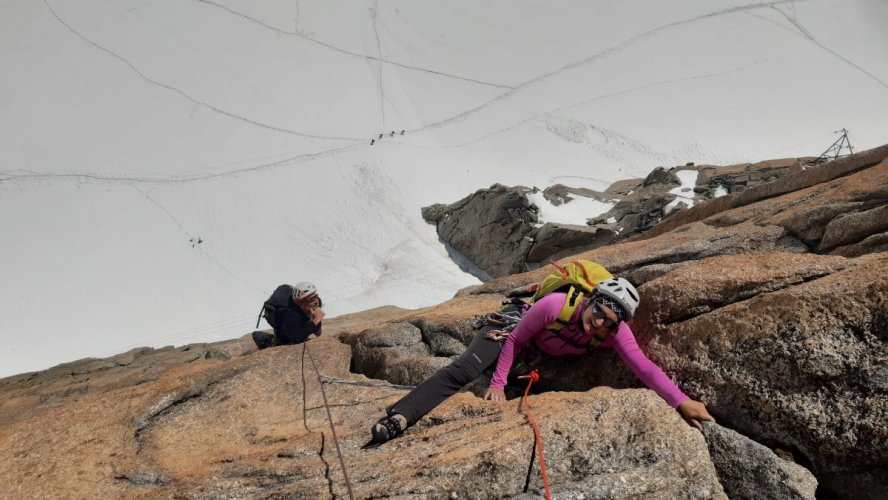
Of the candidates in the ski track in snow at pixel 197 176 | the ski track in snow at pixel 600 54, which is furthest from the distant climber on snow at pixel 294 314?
the ski track in snow at pixel 600 54

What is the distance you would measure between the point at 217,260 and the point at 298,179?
10424mm

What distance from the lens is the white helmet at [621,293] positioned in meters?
5.11

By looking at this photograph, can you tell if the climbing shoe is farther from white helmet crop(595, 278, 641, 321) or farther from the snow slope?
the snow slope

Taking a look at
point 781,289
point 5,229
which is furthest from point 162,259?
point 781,289

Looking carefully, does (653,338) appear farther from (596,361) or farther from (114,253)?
(114,253)

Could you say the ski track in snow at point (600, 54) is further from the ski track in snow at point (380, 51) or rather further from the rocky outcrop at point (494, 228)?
the rocky outcrop at point (494, 228)

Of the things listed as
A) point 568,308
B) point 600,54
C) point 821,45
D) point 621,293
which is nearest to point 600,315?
point 621,293

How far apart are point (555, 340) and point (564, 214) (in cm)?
2479

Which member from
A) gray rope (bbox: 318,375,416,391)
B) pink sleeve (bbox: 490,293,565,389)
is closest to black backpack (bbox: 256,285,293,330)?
gray rope (bbox: 318,375,416,391)

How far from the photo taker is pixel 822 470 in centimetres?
408

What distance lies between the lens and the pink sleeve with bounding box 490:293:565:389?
557 centimetres

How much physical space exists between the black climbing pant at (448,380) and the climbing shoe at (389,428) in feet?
0.31

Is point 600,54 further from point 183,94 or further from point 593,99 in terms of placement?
point 183,94

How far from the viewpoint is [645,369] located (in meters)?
5.01
